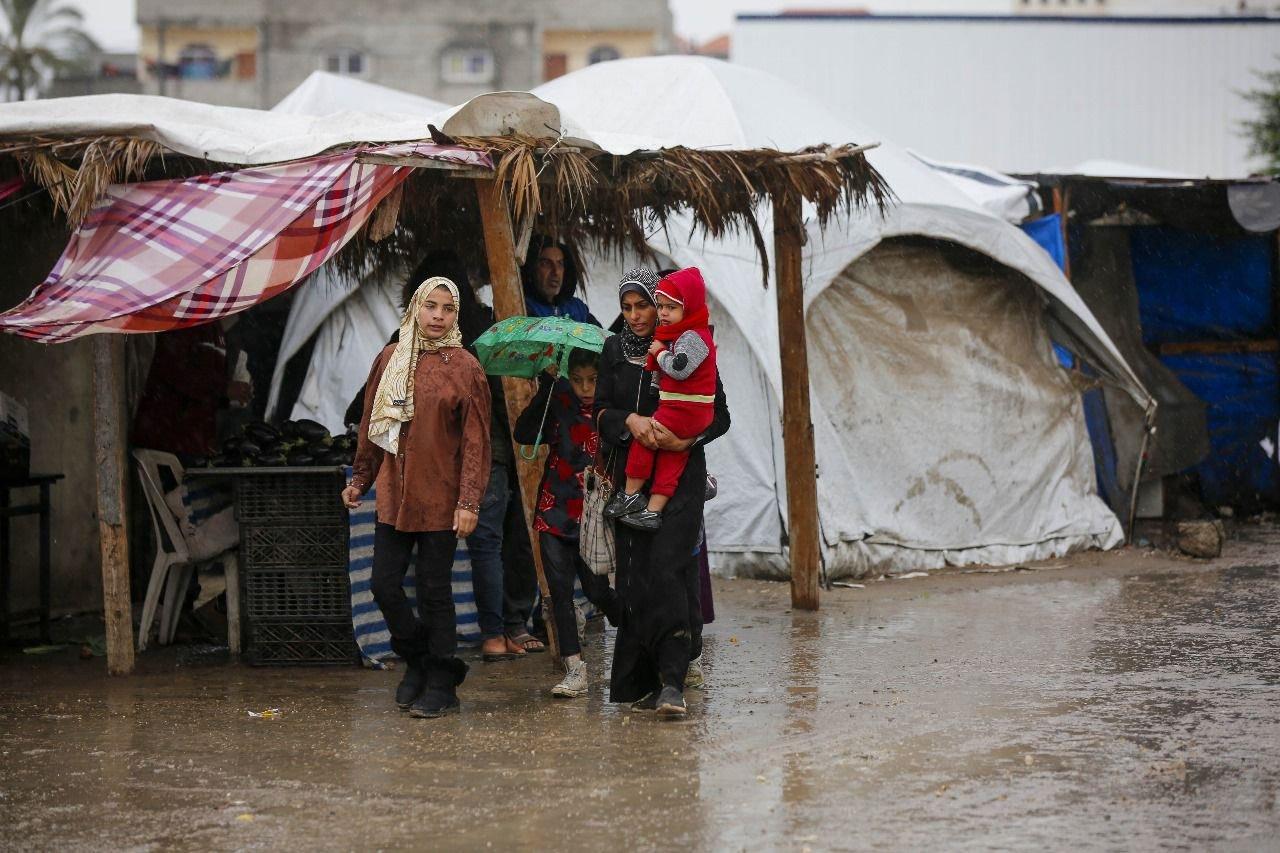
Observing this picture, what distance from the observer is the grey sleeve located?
18.9 ft

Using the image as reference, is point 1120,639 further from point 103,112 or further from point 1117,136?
point 1117,136

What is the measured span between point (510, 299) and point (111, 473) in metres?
1.90

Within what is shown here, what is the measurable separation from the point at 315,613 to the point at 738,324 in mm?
3704

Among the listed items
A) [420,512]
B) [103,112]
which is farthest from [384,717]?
[103,112]

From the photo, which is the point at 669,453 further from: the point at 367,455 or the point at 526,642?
the point at 526,642

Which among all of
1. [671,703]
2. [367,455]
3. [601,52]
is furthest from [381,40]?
[671,703]

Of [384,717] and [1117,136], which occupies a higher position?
[1117,136]

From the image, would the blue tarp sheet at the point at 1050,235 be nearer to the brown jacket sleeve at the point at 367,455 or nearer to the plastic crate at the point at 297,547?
the plastic crate at the point at 297,547

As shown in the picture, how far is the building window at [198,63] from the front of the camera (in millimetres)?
43438

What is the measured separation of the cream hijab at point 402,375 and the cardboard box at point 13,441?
108 inches

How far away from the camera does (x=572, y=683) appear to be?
6.39m

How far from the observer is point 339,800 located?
15.9 ft

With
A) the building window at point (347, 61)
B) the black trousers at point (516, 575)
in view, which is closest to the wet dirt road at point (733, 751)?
the black trousers at point (516, 575)

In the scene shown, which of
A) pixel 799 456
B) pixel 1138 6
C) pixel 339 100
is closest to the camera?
pixel 799 456
